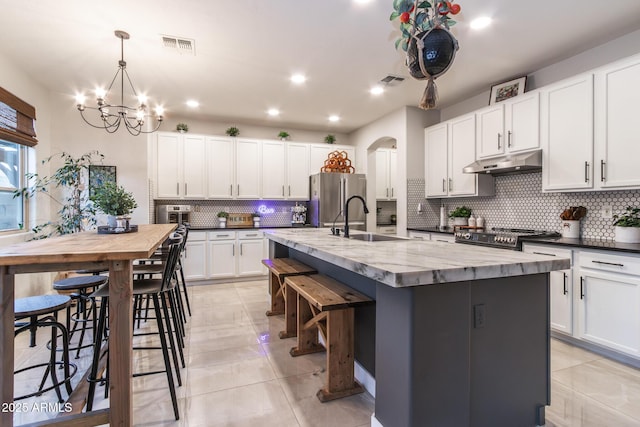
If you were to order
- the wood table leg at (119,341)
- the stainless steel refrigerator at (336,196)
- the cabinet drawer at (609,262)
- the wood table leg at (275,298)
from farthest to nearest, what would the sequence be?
the stainless steel refrigerator at (336,196), the wood table leg at (275,298), the cabinet drawer at (609,262), the wood table leg at (119,341)

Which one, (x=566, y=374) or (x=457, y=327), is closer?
(x=457, y=327)

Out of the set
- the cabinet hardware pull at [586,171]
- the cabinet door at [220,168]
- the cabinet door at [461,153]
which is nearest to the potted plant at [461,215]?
the cabinet door at [461,153]

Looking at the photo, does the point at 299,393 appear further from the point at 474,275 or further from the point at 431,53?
the point at 431,53

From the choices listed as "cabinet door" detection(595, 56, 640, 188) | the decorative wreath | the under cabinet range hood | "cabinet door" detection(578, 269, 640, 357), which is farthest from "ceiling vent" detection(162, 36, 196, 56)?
"cabinet door" detection(578, 269, 640, 357)

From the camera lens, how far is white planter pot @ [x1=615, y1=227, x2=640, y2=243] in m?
2.72

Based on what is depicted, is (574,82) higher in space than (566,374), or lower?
higher

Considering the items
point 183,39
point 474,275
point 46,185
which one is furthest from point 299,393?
point 46,185

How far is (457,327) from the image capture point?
1.49m

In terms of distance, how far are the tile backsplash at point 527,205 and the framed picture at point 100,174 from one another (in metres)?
4.41

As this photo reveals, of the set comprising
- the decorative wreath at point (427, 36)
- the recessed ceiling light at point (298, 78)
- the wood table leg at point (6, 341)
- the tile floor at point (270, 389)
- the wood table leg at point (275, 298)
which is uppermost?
the recessed ceiling light at point (298, 78)

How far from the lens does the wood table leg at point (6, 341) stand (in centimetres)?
147

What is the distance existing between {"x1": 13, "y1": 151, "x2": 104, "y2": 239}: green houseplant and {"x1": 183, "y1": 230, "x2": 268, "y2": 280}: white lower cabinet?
1.40 meters

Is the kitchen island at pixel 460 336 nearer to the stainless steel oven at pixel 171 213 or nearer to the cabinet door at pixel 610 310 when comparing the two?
the cabinet door at pixel 610 310

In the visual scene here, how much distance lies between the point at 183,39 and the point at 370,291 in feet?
9.01
